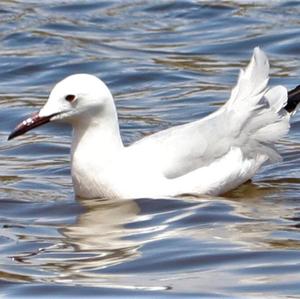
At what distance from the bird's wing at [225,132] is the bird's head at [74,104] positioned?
1.19 ft

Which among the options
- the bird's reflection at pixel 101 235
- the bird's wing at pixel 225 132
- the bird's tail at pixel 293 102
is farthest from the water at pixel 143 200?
the bird's tail at pixel 293 102

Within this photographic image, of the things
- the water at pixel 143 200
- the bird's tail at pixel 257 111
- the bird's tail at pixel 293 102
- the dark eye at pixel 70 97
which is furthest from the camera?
the bird's tail at pixel 293 102

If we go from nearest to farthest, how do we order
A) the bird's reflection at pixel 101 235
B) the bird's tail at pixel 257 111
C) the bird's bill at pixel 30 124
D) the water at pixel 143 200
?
1. the water at pixel 143 200
2. the bird's reflection at pixel 101 235
3. the bird's bill at pixel 30 124
4. the bird's tail at pixel 257 111

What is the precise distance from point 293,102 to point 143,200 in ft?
5.35

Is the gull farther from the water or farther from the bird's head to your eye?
the water

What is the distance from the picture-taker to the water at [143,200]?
746 cm

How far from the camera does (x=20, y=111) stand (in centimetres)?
1252

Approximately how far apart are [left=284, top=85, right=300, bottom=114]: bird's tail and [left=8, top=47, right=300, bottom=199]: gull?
0.20m

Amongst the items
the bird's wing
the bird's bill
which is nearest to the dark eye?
the bird's bill

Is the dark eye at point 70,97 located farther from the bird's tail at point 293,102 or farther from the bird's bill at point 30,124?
the bird's tail at point 293,102

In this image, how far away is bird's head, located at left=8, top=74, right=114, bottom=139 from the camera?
9328 mm

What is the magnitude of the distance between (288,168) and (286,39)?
4.79 meters

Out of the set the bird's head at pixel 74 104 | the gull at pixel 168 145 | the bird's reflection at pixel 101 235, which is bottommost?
the bird's reflection at pixel 101 235

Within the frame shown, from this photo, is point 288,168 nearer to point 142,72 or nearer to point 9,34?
point 142,72
